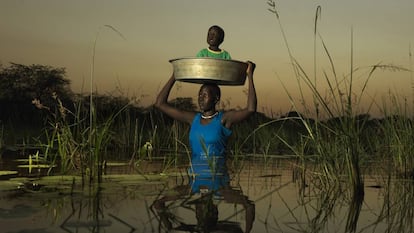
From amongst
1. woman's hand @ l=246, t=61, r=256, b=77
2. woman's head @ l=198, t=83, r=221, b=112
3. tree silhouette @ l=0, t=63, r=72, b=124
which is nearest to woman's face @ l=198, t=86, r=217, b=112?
woman's head @ l=198, t=83, r=221, b=112

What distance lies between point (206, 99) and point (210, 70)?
2.46 ft

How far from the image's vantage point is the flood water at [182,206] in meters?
3.51

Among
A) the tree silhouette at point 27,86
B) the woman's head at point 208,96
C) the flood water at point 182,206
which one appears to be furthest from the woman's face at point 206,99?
the tree silhouette at point 27,86

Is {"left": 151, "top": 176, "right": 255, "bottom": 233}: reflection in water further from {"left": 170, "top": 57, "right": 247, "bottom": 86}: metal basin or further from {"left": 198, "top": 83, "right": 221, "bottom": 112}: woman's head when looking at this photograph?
{"left": 198, "top": 83, "right": 221, "bottom": 112}: woman's head

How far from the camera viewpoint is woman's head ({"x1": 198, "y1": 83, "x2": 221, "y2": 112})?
7188 mm

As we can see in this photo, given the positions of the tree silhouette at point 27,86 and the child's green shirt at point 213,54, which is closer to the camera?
the child's green shirt at point 213,54

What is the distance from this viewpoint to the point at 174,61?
6.86 m

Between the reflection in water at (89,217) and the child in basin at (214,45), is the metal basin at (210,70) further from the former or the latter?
the reflection in water at (89,217)

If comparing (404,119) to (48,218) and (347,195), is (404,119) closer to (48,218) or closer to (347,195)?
(347,195)

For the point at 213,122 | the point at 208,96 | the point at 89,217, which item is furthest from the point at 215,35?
the point at 89,217

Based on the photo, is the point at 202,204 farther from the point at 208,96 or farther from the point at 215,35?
the point at 215,35

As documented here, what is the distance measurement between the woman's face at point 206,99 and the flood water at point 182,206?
4.36 ft

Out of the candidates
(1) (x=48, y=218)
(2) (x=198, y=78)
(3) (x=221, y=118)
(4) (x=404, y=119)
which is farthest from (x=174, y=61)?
(1) (x=48, y=218)

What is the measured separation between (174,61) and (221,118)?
3.08 feet
